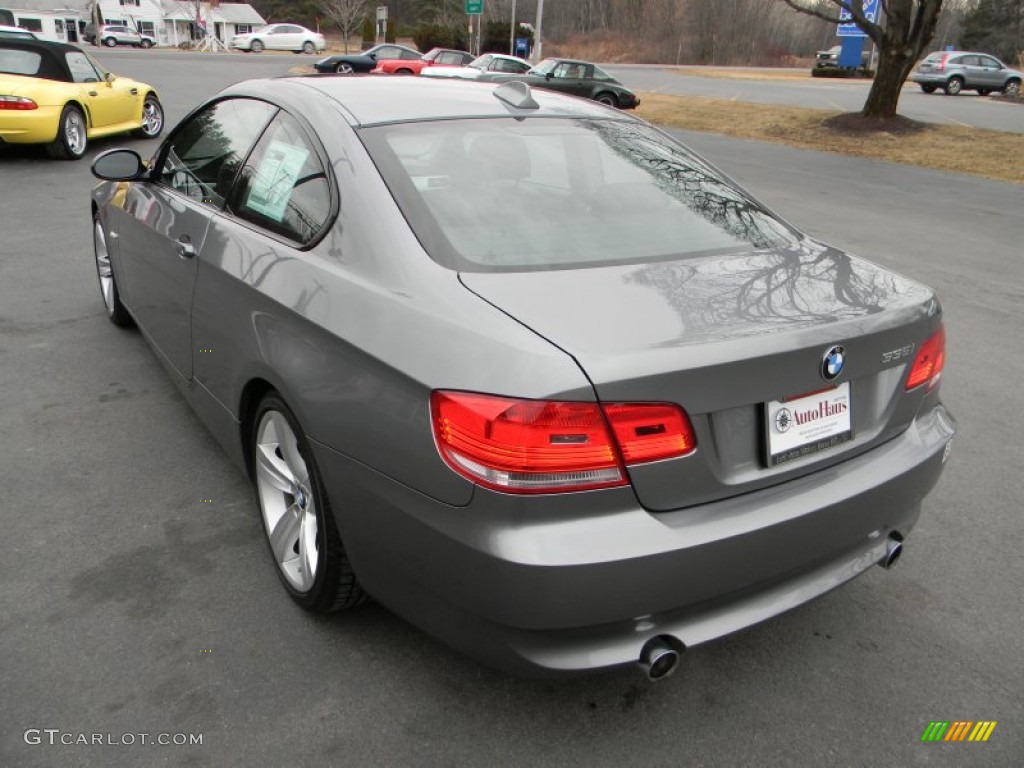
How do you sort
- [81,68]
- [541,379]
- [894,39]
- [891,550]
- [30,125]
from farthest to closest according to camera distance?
[894,39] → [81,68] → [30,125] → [891,550] → [541,379]

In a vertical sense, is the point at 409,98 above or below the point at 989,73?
above

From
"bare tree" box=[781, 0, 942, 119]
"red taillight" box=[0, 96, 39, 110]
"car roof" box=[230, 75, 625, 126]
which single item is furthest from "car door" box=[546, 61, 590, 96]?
"car roof" box=[230, 75, 625, 126]

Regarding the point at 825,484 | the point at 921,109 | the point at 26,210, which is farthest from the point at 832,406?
the point at 921,109

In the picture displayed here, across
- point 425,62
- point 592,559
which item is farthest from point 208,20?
point 592,559

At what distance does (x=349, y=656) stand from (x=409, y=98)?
191 centimetres

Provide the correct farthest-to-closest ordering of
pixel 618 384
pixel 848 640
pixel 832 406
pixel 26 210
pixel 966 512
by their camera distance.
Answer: pixel 26 210, pixel 966 512, pixel 848 640, pixel 832 406, pixel 618 384

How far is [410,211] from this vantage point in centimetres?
246

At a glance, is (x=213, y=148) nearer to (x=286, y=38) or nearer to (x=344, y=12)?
(x=286, y=38)

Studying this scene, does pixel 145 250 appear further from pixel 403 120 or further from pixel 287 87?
pixel 403 120

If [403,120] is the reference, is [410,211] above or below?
below

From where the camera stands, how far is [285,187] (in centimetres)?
288

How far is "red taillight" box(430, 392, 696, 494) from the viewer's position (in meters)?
1.89

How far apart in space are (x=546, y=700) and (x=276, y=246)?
1633 millimetres

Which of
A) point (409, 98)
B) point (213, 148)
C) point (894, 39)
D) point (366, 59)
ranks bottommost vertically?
point (366, 59)
